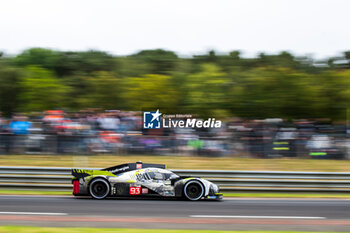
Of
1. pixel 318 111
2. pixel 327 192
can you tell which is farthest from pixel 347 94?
pixel 327 192

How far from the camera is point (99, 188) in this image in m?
→ 10.7

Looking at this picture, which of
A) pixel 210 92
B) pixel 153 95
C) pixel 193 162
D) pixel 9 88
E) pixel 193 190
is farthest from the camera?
pixel 9 88

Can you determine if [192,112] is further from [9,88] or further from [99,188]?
[99,188]

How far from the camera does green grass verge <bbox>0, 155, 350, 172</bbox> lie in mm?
14438

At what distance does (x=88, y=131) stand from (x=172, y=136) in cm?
279

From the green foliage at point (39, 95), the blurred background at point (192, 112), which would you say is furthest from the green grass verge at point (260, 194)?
the green foliage at point (39, 95)

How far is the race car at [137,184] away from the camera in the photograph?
35.0ft

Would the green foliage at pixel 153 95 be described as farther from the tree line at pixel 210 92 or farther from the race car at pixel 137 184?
the race car at pixel 137 184

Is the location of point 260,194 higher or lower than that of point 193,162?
lower

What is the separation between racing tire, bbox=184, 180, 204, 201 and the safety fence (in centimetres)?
177

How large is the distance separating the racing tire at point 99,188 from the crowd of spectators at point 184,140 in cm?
401

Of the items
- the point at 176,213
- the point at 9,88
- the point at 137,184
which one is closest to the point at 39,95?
the point at 9,88

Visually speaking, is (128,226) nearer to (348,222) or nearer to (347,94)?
(348,222)

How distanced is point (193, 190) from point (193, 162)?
3.61 meters
